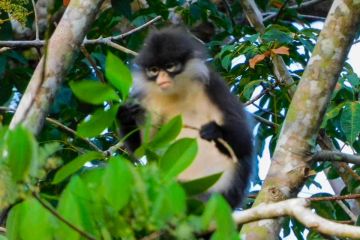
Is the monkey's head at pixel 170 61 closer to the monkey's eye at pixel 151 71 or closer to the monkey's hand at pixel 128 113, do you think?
the monkey's eye at pixel 151 71

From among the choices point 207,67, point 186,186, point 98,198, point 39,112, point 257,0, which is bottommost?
point 257,0

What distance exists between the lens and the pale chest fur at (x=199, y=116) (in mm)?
4703

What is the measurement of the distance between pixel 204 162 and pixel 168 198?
291cm

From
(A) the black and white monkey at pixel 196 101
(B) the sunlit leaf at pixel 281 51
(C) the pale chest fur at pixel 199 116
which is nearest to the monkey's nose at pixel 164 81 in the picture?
(A) the black and white monkey at pixel 196 101

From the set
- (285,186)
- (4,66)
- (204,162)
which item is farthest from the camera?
(4,66)

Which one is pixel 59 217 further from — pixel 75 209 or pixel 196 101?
pixel 196 101

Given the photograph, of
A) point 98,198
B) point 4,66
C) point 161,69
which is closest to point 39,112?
point 98,198

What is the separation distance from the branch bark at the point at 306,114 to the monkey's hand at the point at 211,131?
3.31 ft

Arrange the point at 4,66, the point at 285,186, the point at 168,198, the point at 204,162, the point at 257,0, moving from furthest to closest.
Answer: the point at 257,0, the point at 4,66, the point at 204,162, the point at 285,186, the point at 168,198

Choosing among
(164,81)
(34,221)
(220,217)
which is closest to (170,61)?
(164,81)

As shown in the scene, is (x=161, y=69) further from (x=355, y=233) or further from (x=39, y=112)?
(x=355, y=233)

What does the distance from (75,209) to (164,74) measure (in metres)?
2.78

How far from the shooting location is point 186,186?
2.33m

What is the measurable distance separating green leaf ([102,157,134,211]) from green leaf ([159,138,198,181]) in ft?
0.48
